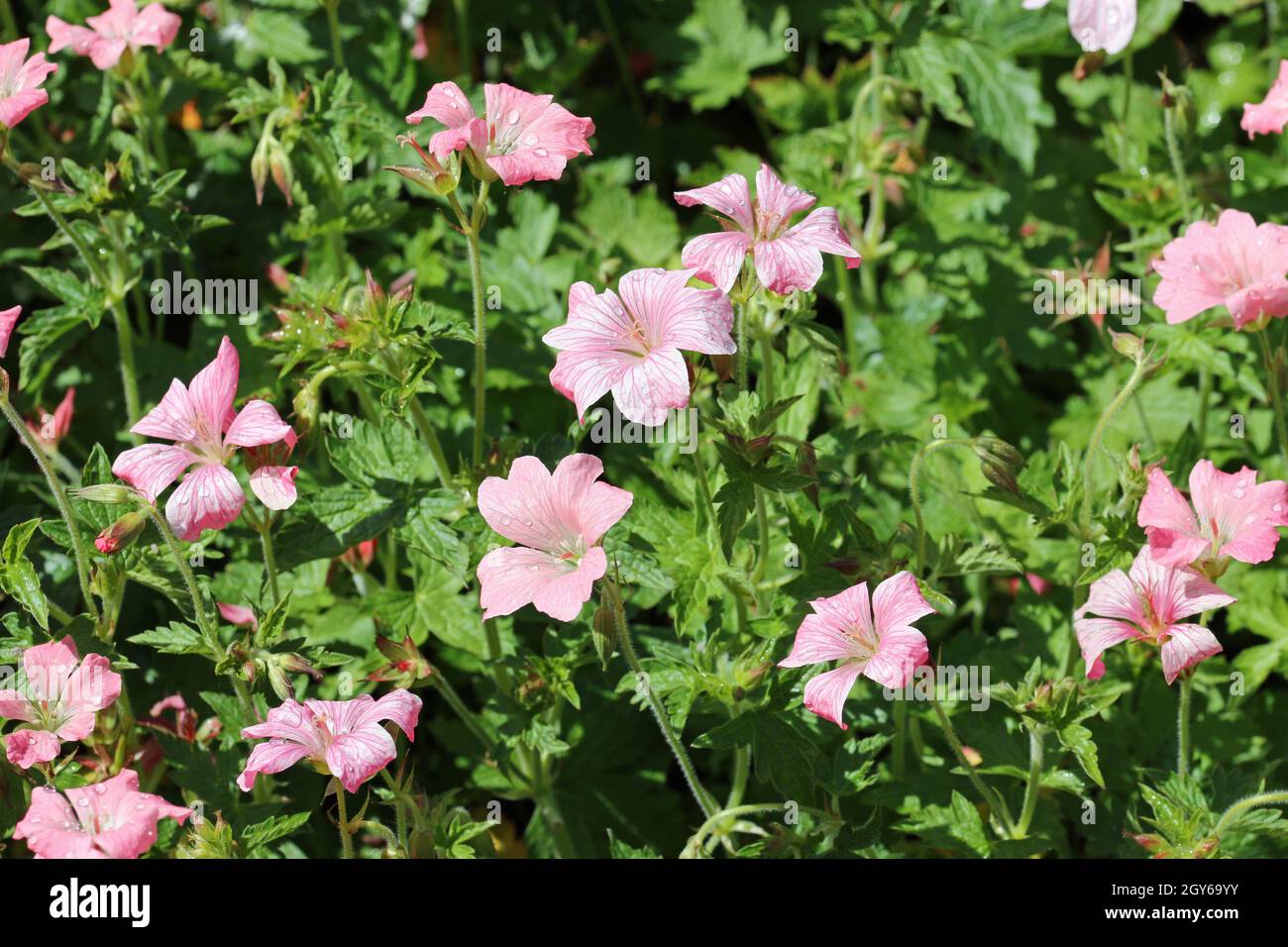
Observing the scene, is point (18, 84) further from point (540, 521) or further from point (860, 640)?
point (860, 640)

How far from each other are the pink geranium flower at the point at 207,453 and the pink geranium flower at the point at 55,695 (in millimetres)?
293

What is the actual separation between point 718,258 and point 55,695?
1303mm

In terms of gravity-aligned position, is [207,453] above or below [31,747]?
above

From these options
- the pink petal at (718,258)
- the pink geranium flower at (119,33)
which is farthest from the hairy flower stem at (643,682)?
the pink geranium flower at (119,33)

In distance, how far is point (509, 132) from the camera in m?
2.28

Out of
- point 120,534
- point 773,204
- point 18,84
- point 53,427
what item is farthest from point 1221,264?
point 53,427

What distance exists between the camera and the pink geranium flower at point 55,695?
7.34ft

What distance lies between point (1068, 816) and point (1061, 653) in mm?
343

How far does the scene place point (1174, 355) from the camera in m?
2.99

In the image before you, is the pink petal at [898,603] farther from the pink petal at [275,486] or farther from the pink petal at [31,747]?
the pink petal at [31,747]

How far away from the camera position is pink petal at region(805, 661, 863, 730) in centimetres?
206

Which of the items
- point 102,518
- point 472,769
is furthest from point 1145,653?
point 102,518

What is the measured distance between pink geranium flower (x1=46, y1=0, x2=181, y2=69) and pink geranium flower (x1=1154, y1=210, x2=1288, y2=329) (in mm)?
2125
